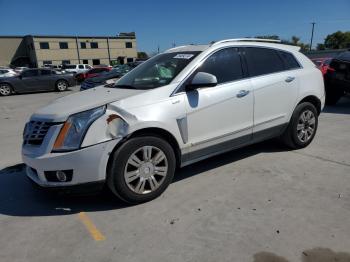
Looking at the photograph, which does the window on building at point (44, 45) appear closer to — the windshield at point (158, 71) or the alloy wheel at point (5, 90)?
the alloy wheel at point (5, 90)

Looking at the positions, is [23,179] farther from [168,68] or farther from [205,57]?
[205,57]

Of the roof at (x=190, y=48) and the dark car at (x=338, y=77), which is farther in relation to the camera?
the dark car at (x=338, y=77)

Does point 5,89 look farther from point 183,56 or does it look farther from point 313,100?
point 313,100

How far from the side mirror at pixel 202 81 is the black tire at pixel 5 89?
678 inches

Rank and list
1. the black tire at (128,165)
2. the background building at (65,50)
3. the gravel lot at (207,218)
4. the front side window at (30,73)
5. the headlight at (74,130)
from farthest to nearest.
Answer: the background building at (65,50) < the front side window at (30,73) < the black tire at (128,165) < the headlight at (74,130) < the gravel lot at (207,218)

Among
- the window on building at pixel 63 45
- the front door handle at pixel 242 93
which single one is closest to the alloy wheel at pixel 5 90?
the front door handle at pixel 242 93

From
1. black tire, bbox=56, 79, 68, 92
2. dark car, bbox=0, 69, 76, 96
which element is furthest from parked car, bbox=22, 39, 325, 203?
black tire, bbox=56, 79, 68, 92

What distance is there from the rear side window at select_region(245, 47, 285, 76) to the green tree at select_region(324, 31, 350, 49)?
257 ft

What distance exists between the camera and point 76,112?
3.44 metres

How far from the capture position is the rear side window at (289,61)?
5.02 m

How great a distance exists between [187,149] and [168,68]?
1.12m

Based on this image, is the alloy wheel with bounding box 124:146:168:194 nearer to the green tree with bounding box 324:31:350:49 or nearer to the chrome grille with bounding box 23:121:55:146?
the chrome grille with bounding box 23:121:55:146

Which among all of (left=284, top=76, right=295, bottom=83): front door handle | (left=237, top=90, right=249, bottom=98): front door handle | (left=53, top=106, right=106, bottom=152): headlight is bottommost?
(left=53, top=106, right=106, bottom=152): headlight

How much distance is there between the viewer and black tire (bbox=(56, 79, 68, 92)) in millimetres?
20166
